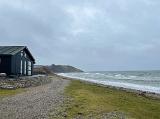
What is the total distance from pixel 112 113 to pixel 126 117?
123cm

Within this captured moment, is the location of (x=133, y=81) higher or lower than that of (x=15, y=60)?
lower

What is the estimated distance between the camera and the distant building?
53.8 meters

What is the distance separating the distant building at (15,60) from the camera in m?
53.8

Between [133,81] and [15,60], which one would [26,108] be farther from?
[133,81]

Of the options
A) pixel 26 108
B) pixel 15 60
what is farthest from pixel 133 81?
pixel 26 108

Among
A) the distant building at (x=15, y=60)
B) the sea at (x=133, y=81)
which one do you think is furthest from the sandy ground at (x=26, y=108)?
the distant building at (x=15, y=60)

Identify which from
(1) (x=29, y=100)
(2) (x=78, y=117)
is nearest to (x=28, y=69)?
(1) (x=29, y=100)

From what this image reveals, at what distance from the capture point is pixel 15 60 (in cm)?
5531

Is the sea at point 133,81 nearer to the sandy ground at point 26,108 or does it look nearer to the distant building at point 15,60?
the distant building at point 15,60

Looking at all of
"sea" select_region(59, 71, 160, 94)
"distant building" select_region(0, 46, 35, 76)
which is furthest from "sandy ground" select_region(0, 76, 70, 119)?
"distant building" select_region(0, 46, 35, 76)

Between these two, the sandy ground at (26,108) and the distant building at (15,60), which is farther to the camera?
the distant building at (15,60)

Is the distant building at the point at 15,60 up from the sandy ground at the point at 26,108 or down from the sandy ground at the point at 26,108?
up

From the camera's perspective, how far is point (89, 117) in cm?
1912

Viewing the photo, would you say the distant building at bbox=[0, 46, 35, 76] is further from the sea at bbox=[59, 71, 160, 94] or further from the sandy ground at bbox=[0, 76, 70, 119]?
the sandy ground at bbox=[0, 76, 70, 119]
